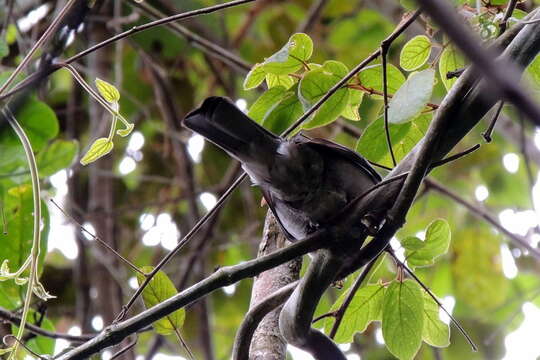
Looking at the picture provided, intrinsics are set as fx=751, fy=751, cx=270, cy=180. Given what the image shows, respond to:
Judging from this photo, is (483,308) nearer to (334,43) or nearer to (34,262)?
(334,43)

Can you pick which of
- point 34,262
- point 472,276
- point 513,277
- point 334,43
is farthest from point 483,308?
point 34,262

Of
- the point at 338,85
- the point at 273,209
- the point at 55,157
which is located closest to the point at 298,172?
the point at 273,209

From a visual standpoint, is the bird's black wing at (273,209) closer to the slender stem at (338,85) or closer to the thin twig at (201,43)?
the slender stem at (338,85)

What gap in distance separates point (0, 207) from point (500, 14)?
3.64 ft

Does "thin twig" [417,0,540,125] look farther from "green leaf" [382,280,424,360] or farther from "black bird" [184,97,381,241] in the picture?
"green leaf" [382,280,424,360]

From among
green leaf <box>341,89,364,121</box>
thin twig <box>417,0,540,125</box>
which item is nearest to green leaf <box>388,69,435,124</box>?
green leaf <box>341,89,364,121</box>

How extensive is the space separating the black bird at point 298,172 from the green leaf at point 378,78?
132mm

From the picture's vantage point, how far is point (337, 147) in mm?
1473

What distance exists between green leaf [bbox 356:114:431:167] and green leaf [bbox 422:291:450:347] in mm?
288

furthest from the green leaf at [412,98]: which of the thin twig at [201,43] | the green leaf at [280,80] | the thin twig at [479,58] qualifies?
the thin twig at [201,43]

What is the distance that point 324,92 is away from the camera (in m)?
1.35

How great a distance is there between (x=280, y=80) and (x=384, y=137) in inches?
9.4

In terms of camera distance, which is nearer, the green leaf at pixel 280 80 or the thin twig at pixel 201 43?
the green leaf at pixel 280 80

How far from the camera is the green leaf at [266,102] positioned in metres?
1.40
